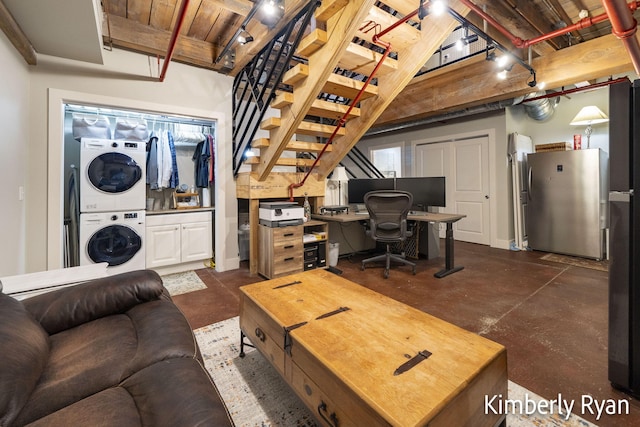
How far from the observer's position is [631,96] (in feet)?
4.94

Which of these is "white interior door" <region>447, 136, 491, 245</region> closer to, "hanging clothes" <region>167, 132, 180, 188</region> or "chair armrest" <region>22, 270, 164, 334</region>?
"hanging clothes" <region>167, 132, 180, 188</region>

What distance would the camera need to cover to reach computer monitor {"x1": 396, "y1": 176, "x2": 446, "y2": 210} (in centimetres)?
413

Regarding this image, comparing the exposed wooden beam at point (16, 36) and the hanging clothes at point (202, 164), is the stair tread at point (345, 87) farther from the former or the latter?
the exposed wooden beam at point (16, 36)

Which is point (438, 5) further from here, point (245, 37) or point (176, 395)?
point (176, 395)

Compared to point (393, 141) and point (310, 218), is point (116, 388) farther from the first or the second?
point (393, 141)

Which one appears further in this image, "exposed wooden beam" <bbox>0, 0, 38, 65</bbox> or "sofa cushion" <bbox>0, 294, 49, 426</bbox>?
"exposed wooden beam" <bbox>0, 0, 38, 65</bbox>

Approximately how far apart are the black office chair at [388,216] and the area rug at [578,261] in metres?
2.48

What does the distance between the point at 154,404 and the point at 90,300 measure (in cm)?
91

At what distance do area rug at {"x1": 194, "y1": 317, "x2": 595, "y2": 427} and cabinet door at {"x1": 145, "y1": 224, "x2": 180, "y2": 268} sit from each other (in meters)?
2.01

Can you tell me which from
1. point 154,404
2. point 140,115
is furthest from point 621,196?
point 140,115

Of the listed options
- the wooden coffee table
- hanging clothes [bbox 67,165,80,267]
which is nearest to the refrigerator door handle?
the wooden coffee table

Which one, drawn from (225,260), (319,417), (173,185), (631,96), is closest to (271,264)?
(225,260)

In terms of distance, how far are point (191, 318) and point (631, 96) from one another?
3384mm

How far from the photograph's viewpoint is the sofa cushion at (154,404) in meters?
0.81
